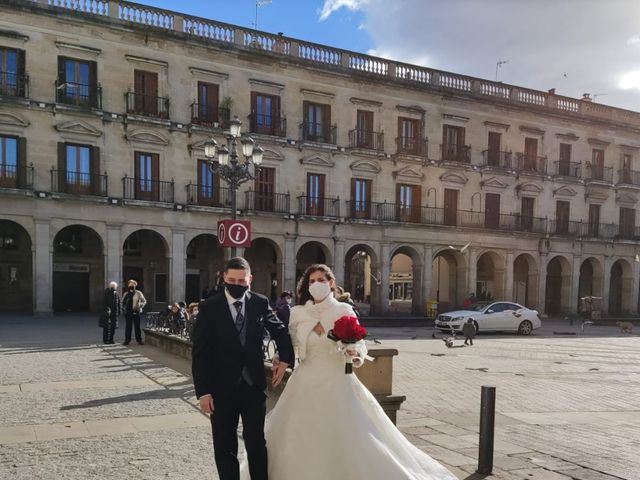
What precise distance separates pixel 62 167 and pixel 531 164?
2824 centimetres

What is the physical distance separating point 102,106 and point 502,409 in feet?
73.4

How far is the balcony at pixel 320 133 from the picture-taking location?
96.0 feet

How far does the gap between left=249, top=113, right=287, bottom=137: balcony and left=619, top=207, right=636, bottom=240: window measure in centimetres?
2666

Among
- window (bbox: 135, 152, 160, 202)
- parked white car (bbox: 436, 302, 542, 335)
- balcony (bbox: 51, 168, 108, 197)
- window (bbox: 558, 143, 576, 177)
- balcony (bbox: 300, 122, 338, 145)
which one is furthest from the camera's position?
window (bbox: 558, 143, 576, 177)

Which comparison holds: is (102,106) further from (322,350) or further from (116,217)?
(322,350)

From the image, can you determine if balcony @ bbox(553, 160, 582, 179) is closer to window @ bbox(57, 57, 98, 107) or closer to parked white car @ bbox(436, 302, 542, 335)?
parked white car @ bbox(436, 302, 542, 335)

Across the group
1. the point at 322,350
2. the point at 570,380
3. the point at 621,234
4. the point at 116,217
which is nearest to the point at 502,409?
the point at 570,380

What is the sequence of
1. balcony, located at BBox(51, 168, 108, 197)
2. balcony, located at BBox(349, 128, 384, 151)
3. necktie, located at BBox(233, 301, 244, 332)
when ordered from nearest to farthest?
necktie, located at BBox(233, 301, 244, 332)
balcony, located at BBox(51, 168, 108, 197)
balcony, located at BBox(349, 128, 384, 151)

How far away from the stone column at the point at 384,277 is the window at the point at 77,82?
54.6 ft

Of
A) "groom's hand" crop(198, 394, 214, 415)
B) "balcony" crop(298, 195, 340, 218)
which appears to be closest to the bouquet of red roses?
"groom's hand" crop(198, 394, 214, 415)

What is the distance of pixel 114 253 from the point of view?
24.5 m

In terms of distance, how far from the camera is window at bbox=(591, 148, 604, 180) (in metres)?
38.1

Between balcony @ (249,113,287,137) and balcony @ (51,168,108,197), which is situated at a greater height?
balcony @ (249,113,287,137)

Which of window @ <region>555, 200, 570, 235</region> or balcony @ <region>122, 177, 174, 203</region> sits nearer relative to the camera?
balcony @ <region>122, 177, 174, 203</region>
